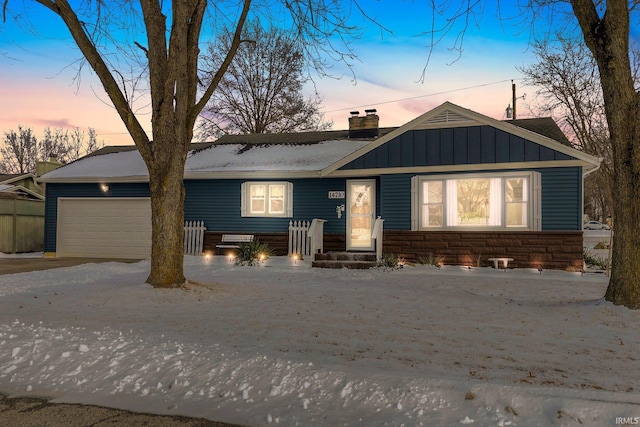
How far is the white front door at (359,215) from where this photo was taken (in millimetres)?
14891

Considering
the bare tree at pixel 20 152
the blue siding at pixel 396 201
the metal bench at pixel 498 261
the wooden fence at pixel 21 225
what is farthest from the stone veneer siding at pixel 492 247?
the bare tree at pixel 20 152

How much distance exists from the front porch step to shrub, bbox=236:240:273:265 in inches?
71.8

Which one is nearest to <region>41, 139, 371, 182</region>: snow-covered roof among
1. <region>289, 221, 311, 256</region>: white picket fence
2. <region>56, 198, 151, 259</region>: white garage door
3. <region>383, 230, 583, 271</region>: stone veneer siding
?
<region>56, 198, 151, 259</region>: white garage door

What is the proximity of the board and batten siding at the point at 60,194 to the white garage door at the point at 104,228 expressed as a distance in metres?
0.21

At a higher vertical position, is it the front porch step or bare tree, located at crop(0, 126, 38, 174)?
bare tree, located at crop(0, 126, 38, 174)

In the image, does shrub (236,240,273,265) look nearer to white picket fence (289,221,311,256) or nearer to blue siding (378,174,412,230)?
white picket fence (289,221,311,256)

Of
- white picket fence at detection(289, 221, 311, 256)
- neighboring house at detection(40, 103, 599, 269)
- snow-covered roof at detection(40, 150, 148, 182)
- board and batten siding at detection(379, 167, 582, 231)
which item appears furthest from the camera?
snow-covered roof at detection(40, 150, 148, 182)

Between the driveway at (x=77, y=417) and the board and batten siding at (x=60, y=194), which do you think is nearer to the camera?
the driveway at (x=77, y=417)

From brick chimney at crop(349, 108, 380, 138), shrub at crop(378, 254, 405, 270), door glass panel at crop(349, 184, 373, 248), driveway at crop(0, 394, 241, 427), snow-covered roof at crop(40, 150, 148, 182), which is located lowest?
driveway at crop(0, 394, 241, 427)

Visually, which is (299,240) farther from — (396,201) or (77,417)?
(77,417)

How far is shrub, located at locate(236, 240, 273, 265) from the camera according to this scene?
13859 mm

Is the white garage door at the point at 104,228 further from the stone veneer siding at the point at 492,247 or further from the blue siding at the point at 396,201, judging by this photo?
the stone veneer siding at the point at 492,247

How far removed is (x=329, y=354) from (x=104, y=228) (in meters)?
15.1

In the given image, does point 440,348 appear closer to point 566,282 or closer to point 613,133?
point 613,133
